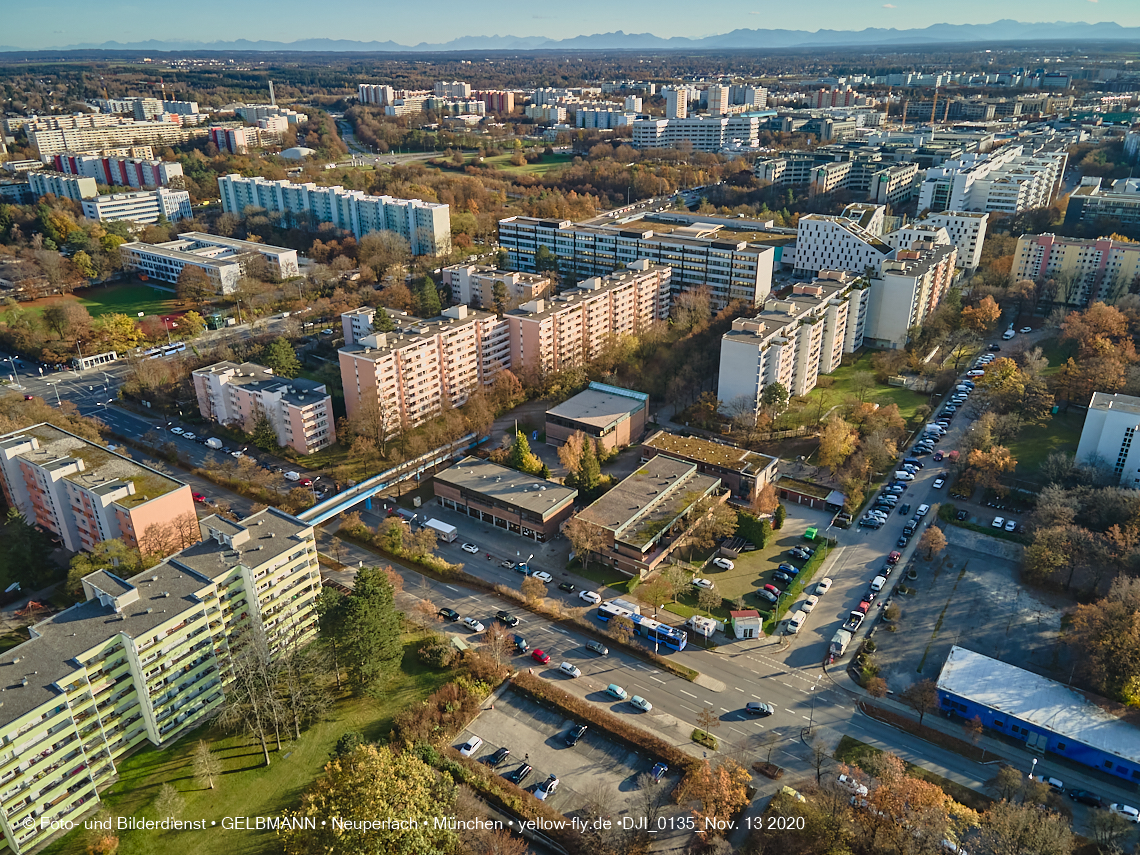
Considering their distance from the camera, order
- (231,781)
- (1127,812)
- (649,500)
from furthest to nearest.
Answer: (649,500), (231,781), (1127,812)

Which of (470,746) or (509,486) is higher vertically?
(509,486)

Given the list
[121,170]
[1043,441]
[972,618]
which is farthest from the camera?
[121,170]

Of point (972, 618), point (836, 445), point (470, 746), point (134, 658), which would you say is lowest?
point (470, 746)

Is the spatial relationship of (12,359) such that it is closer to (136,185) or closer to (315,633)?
(315,633)

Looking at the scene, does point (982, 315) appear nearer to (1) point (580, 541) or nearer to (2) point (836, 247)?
(2) point (836, 247)

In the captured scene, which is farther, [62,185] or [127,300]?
[62,185]

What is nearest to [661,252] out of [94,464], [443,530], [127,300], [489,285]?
[489,285]
